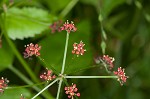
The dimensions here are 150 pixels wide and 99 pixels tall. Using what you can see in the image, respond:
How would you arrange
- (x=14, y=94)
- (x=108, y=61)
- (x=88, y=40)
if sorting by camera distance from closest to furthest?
(x=108, y=61) → (x=14, y=94) → (x=88, y=40)

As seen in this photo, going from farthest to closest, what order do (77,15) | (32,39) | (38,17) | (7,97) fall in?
(77,15) < (32,39) < (38,17) < (7,97)

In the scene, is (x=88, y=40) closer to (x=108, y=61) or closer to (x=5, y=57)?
(x=5, y=57)

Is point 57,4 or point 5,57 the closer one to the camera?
point 5,57

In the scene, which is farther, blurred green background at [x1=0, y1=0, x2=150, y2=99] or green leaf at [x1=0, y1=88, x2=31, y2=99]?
blurred green background at [x1=0, y1=0, x2=150, y2=99]

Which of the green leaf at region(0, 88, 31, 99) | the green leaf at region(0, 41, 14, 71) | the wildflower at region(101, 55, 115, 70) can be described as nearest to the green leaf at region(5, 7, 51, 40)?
the green leaf at region(0, 41, 14, 71)

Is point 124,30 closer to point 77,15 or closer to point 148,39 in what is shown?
point 148,39

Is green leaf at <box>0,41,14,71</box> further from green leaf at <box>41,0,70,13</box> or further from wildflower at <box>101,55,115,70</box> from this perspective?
wildflower at <box>101,55,115,70</box>

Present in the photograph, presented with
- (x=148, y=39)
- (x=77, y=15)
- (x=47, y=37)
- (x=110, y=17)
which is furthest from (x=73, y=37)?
(x=148, y=39)

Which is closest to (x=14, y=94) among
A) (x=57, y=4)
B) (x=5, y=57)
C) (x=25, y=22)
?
(x=5, y=57)
